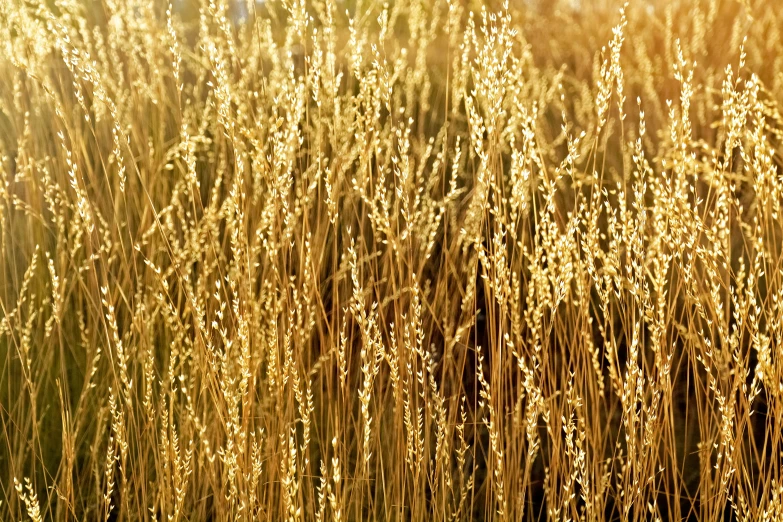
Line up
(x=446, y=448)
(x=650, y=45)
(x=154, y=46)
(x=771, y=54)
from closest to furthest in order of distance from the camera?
(x=446, y=448) < (x=154, y=46) < (x=771, y=54) < (x=650, y=45)

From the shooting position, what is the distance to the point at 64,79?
2.60m

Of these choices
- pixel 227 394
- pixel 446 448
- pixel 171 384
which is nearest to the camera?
pixel 227 394

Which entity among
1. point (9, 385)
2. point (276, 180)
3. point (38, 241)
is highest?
point (276, 180)

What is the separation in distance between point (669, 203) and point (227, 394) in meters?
0.77

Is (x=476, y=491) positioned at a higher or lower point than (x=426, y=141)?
lower

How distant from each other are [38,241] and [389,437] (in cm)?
96

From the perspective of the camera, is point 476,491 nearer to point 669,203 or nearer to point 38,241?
point 669,203

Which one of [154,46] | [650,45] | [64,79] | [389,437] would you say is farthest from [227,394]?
[650,45]

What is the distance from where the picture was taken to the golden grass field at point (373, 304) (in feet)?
4.52

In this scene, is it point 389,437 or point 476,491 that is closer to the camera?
point 389,437

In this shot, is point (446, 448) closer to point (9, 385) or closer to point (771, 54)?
point (9, 385)

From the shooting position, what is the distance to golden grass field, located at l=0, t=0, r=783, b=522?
54.2 inches

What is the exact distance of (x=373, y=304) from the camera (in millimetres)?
1388

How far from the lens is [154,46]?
2148mm
